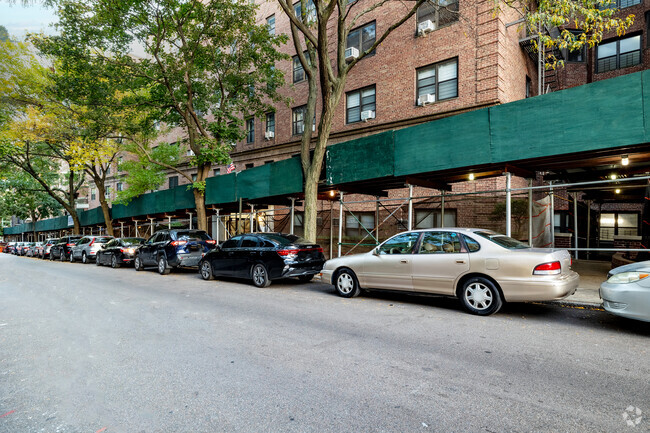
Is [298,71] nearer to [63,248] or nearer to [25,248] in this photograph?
[63,248]

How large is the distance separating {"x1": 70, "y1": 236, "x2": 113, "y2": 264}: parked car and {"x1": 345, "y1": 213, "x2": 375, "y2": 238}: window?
14.8 m

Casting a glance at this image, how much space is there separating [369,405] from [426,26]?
1713 cm

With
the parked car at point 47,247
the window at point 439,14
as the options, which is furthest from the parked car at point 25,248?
the window at point 439,14

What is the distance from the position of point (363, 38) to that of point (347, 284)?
1513 centimetres

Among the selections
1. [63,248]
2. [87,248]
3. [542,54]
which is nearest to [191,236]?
[87,248]

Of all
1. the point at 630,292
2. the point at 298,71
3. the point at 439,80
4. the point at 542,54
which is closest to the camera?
the point at 630,292

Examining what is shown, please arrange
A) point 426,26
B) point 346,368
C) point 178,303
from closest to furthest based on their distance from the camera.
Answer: point 346,368
point 178,303
point 426,26

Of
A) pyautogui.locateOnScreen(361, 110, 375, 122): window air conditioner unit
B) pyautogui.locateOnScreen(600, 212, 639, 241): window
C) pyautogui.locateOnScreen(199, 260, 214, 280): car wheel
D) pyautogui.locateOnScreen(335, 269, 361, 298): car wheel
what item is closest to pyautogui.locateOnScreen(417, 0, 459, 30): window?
pyautogui.locateOnScreen(361, 110, 375, 122): window air conditioner unit

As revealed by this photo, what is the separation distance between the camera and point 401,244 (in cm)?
797

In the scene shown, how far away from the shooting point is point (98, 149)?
927 inches

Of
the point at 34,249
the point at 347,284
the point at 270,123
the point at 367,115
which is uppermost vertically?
the point at 270,123

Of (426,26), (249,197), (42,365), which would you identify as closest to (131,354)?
(42,365)

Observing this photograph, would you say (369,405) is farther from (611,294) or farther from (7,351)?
(7,351)

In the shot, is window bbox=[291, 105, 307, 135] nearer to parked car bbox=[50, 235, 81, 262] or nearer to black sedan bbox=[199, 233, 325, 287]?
black sedan bbox=[199, 233, 325, 287]
